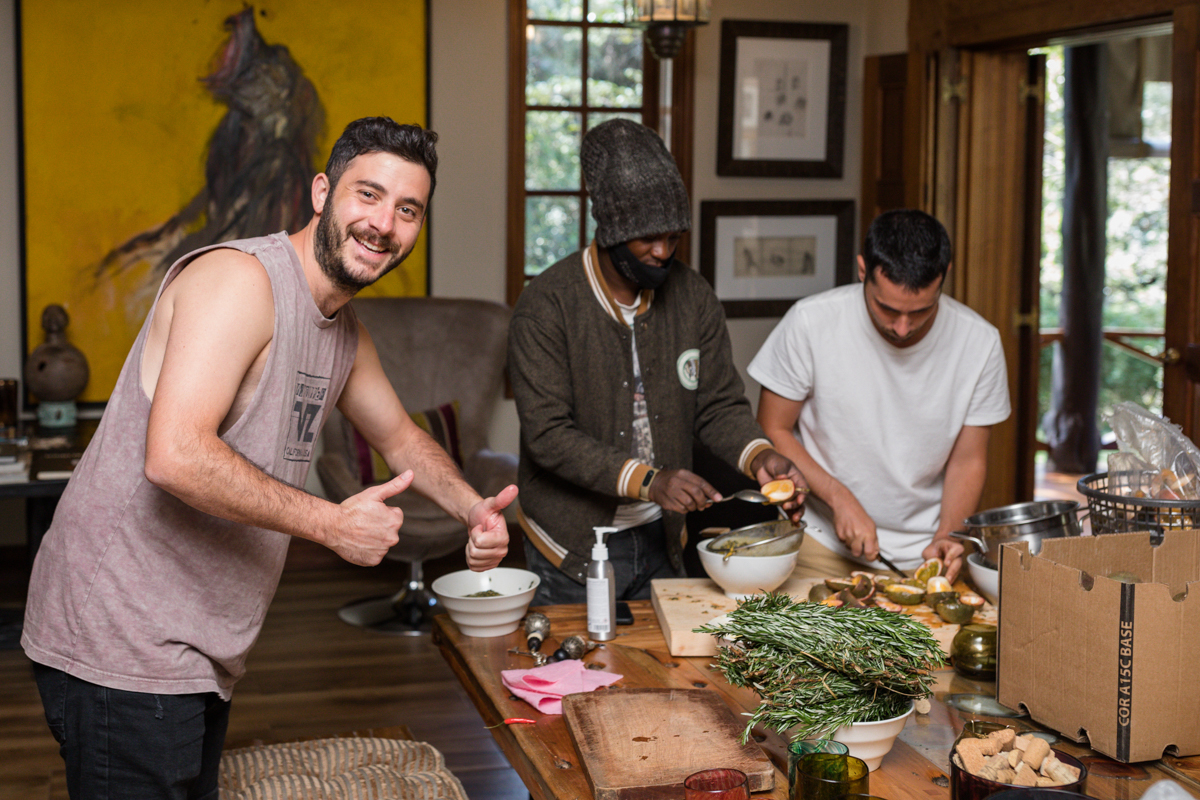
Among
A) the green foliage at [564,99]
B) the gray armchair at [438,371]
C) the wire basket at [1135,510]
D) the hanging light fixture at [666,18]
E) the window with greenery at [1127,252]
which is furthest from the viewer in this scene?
the window with greenery at [1127,252]

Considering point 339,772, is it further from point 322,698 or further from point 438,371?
point 438,371

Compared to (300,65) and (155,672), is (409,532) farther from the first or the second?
(155,672)

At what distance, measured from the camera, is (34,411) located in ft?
16.2

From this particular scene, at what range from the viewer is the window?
527 cm

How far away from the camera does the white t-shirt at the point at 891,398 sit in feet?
8.11

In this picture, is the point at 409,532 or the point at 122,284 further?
the point at 122,284

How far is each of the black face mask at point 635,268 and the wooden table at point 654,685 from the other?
0.66 m

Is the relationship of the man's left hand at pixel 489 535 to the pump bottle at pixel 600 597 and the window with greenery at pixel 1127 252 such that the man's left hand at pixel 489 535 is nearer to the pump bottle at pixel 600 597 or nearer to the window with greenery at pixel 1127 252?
the pump bottle at pixel 600 597

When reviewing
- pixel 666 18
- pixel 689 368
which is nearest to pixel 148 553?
pixel 689 368

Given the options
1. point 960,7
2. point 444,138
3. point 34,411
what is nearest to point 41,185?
point 34,411

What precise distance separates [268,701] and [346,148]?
2.47m

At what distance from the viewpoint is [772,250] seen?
5.55 metres

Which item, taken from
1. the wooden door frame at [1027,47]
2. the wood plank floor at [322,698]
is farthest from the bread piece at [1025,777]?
the wooden door frame at [1027,47]

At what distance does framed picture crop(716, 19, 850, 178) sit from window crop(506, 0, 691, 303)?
233 mm
